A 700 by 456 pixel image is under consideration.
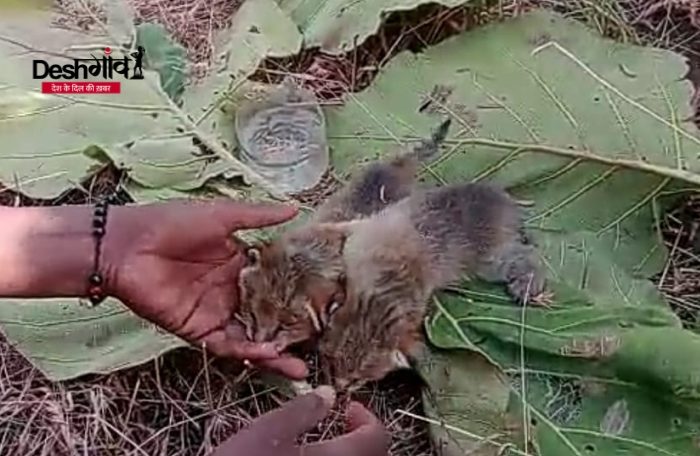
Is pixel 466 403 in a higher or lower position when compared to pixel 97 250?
lower

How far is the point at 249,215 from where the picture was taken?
203 centimetres

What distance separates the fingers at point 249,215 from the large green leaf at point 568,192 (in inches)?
14.0

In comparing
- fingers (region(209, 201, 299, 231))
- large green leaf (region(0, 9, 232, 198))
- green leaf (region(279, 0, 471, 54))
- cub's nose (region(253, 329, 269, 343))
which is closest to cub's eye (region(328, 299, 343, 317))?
cub's nose (region(253, 329, 269, 343))

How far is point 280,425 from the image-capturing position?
1.84m

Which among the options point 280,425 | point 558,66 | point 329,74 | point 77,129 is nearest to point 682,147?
point 558,66

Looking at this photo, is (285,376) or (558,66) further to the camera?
(558,66)

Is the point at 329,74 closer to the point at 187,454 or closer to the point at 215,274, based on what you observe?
the point at 215,274

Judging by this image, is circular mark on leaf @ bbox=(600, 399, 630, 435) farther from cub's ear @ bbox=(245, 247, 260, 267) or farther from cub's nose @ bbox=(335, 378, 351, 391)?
cub's ear @ bbox=(245, 247, 260, 267)

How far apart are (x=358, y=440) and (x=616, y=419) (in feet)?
1.31

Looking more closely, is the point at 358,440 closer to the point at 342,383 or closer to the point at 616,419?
the point at 342,383

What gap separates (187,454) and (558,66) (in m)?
0.92

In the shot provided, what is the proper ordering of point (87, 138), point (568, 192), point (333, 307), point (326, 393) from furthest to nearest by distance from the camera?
point (87, 138), point (568, 192), point (333, 307), point (326, 393)

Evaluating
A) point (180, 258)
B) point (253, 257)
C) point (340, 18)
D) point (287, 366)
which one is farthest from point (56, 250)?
point (340, 18)

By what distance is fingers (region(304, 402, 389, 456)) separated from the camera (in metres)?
1.92
